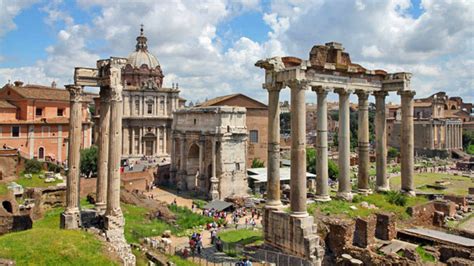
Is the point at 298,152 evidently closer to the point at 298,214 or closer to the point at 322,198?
the point at 298,214

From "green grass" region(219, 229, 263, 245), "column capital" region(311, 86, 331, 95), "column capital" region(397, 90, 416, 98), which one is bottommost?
"green grass" region(219, 229, 263, 245)

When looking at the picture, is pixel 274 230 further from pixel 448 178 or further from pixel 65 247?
pixel 448 178

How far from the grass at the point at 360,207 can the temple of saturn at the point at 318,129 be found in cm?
55

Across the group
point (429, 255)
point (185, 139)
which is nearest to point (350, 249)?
point (429, 255)

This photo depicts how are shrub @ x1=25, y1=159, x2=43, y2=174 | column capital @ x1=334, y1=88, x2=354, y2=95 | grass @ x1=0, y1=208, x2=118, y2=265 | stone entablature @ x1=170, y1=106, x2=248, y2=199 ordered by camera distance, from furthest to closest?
stone entablature @ x1=170, y1=106, x2=248, y2=199, shrub @ x1=25, y1=159, x2=43, y2=174, column capital @ x1=334, y1=88, x2=354, y2=95, grass @ x1=0, y1=208, x2=118, y2=265

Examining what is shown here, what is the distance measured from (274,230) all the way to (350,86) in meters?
7.89

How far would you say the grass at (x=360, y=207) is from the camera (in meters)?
17.0

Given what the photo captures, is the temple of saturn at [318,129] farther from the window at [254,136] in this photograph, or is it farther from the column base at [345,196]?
the window at [254,136]

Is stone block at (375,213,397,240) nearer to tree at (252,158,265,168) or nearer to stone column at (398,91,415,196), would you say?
stone column at (398,91,415,196)

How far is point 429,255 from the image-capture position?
1457 cm

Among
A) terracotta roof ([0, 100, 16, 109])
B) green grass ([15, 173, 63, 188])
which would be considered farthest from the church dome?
green grass ([15, 173, 63, 188])

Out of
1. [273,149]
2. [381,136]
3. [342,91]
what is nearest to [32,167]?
[273,149]

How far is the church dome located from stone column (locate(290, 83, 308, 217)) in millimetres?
45027

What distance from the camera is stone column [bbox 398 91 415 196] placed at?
793 inches
